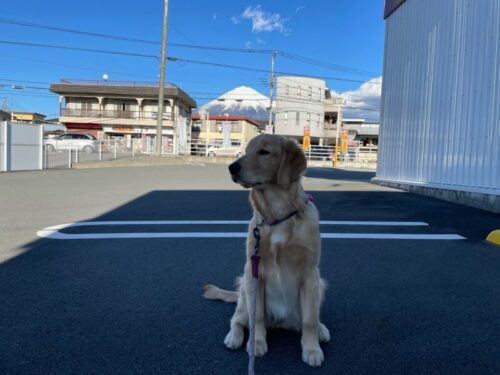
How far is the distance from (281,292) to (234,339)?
0.45 metres

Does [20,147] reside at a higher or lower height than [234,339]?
higher

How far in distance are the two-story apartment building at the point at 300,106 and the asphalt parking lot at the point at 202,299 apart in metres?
53.1

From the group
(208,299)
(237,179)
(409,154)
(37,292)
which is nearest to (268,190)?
(237,179)

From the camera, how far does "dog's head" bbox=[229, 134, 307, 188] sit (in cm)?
278

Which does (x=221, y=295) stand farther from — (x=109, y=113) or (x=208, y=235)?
(x=109, y=113)

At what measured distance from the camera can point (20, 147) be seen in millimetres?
17500

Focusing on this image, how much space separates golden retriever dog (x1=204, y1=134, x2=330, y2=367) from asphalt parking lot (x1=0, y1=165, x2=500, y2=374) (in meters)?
0.16

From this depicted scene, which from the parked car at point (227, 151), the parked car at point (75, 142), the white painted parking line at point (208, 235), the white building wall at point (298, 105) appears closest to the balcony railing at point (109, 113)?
the parked car at point (227, 151)

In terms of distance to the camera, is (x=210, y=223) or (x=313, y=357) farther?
(x=210, y=223)

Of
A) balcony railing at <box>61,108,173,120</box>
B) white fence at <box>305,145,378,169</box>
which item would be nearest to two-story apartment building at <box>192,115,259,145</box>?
balcony railing at <box>61,108,173,120</box>

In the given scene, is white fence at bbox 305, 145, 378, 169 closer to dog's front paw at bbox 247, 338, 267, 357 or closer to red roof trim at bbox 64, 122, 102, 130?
red roof trim at bbox 64, 122, 102, 130

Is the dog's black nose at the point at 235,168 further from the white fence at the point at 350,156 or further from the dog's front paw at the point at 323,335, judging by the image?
the white fence at the point at 350,156

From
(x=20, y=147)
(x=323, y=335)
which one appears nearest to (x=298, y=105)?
(x=20, y=147)

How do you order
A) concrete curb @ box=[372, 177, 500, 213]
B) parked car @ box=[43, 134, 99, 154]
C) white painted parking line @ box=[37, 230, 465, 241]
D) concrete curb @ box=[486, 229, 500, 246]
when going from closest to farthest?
concrete curb @ box=[486, 229, 500, 246], white painted parking line @ box=[37, 230, 465, 241], concrete curb @ box=[372, 177, 500, 213], parked car @ box=[43, 134, 99, 154]
